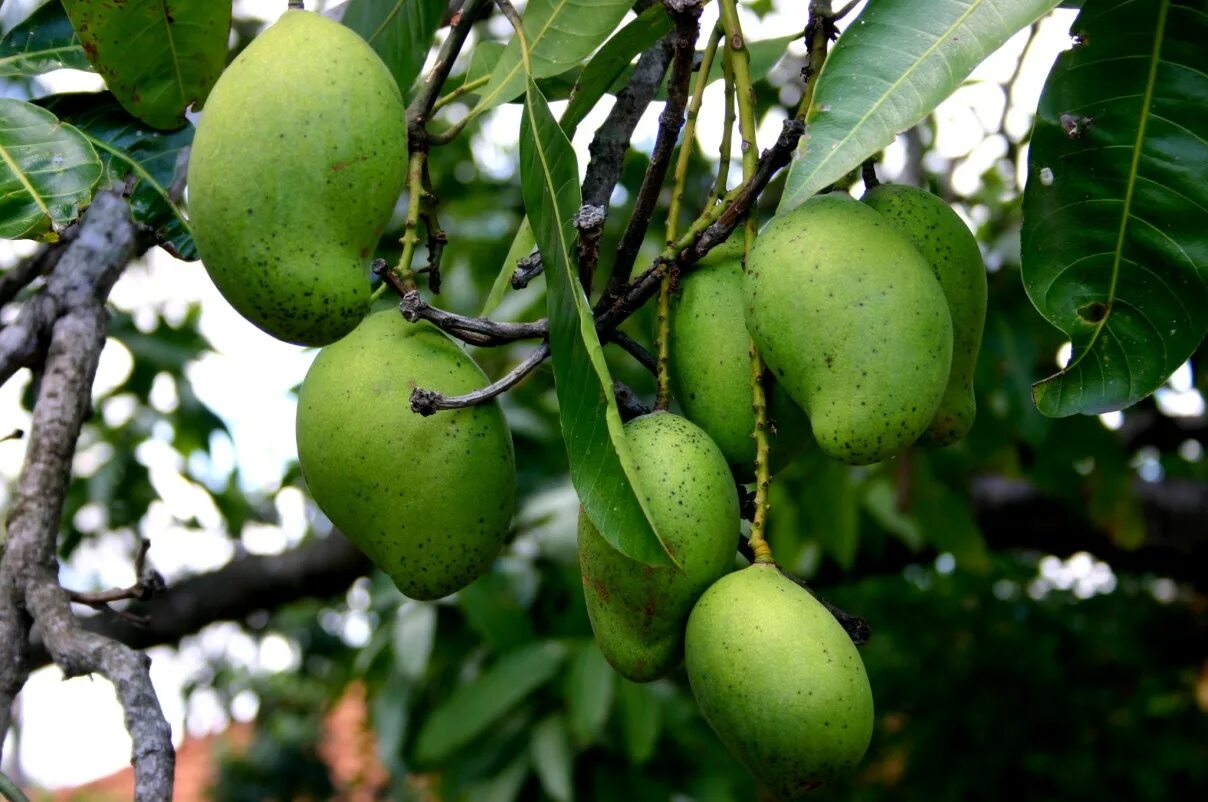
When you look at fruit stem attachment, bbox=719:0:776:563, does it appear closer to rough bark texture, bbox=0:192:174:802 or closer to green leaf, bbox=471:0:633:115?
green leaf, bbox=471:0:633:115

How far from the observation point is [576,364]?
0.97 meters

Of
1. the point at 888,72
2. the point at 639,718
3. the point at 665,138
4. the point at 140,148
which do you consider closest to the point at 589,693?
the point at 639,718

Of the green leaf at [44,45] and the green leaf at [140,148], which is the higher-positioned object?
the green leaf at [44,45]

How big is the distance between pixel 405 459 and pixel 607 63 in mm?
480

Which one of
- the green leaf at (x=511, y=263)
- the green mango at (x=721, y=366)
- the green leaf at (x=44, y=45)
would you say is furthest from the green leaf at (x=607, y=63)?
the green leaf at (x=44, y=45)

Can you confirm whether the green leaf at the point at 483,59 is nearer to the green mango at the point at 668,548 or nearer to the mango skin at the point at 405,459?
the mango skin at the point at 405,459

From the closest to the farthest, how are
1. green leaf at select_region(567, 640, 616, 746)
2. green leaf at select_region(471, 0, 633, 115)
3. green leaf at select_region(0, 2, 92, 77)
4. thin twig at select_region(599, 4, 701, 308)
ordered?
thin twig at select_region(599, 4, 701, 308) → green leaf at select_region(471, 0, 633, 115) → green leaf at select_region(0, 2, 92, 77) → green leaf at select_region(567, 640, 616, 746)

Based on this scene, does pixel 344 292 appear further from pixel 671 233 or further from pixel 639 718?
pixel 639 718

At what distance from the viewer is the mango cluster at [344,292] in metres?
0.91

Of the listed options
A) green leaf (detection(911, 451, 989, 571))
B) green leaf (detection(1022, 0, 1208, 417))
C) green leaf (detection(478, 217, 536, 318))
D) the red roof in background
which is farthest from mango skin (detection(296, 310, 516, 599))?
the red roof in background

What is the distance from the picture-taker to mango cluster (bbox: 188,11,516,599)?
915 millimetres

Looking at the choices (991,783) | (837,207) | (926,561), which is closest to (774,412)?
(837,207)

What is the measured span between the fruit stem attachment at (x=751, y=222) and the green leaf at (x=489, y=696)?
196cm

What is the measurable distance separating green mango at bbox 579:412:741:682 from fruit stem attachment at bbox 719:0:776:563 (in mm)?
26
